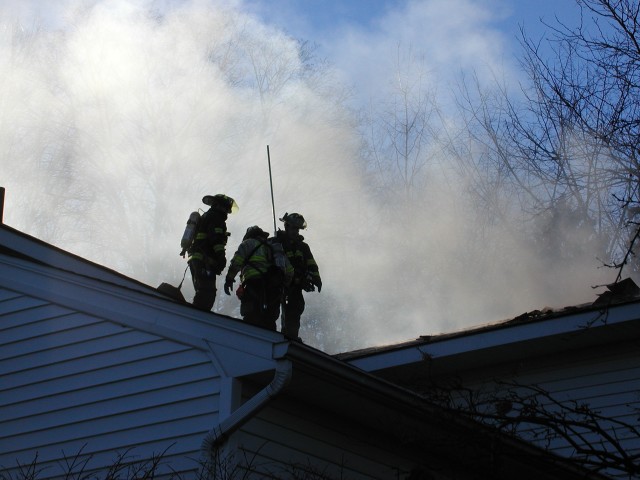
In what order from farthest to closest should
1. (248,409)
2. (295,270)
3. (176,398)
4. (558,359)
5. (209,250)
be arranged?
(295,270) < (209,250) < (558,359) < (176,398) < (248,409)

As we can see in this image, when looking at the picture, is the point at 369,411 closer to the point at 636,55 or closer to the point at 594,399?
the point at 594,399

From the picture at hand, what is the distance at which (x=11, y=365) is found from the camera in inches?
274

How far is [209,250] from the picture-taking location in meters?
10.1

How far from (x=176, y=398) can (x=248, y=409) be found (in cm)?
75

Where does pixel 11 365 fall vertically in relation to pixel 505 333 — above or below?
below

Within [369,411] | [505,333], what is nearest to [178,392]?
[369,411]

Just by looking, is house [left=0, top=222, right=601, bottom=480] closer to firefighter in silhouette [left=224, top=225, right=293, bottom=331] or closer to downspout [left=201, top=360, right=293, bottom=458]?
downspout [left=201, top=360, right=293, bottom=458]

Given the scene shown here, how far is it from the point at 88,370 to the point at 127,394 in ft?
1.45

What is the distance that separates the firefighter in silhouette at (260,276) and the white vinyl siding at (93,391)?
2879mm

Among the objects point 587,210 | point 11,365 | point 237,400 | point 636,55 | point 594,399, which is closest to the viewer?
point 237,400

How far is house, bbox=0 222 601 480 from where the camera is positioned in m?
5.79

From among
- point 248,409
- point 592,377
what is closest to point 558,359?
point 592,377

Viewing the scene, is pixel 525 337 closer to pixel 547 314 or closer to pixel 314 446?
pixel 547 314

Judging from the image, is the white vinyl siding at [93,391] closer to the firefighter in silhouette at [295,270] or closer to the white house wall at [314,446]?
the white house wall at [314,446]
